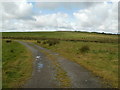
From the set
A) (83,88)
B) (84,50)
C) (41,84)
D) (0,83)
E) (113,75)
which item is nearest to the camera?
(83,88)

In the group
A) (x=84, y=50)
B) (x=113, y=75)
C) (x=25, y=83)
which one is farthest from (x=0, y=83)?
(x=84, y=50)

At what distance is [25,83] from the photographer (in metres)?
8.77

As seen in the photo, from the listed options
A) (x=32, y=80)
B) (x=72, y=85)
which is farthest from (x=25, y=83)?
(x=72, y=85)

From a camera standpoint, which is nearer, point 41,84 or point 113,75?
point 41,84

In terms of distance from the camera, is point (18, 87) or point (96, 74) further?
point (96, 74)

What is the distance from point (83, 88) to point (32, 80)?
3336 mm

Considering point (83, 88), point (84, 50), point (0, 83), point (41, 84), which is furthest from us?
point (84, 50)

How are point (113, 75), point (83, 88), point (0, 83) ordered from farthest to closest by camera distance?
point (113, 75) → point (0, 83) → point (83, 88)

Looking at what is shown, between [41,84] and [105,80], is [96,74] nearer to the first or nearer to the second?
[105,80]

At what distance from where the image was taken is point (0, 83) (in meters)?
9.08

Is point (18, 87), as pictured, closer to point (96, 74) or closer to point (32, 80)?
point (32, 80)

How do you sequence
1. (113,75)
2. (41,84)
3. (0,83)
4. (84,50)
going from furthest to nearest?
(84,50), (113,75), (0,83), (41,84)

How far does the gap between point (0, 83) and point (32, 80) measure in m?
1.97

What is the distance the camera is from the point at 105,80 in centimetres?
952
